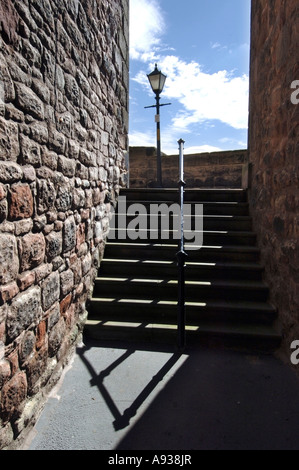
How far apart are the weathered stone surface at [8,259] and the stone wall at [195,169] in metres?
6.98

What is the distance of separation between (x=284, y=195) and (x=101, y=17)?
9.78 ft

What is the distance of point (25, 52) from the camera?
182 cm

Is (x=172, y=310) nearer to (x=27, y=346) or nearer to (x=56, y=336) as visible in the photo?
(x=56, y=336)

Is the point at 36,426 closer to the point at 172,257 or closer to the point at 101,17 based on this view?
the point at 172,257

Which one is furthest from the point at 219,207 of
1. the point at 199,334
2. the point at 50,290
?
the point at 50,290

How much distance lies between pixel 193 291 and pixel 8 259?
2.18 meters

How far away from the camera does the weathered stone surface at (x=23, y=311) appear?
5.63ft

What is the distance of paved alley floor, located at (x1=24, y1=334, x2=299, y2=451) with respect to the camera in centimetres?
177

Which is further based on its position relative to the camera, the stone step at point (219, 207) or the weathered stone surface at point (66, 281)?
the stone step at point (219, 207)

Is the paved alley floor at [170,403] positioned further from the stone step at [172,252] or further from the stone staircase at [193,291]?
the stone step at [172,252]

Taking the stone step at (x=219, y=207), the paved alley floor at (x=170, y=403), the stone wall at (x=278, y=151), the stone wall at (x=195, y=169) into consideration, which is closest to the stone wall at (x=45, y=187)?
the paved alley floor at (x=170, y=403)

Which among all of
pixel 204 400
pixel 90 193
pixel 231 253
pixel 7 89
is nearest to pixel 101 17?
pixel 90 193

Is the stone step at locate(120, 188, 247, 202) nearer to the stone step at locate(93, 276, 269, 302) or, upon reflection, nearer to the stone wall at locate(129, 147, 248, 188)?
the stone step at locate(93, 276, 269, 302)

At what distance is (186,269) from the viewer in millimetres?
3584
